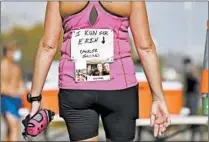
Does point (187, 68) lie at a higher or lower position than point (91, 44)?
lower

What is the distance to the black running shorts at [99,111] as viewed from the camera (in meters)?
2.54

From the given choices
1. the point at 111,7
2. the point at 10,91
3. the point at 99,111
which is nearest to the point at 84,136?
the point at 99,111

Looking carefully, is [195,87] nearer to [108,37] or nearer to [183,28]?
[183,28]

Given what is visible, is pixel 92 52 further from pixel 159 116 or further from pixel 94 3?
pixel 159 116

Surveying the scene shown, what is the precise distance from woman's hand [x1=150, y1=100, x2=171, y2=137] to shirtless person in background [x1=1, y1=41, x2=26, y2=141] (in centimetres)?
488

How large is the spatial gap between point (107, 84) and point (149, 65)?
21 centimetres

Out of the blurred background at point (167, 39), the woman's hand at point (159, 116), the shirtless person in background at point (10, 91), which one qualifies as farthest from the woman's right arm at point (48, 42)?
the blurred background at point (167, 39)

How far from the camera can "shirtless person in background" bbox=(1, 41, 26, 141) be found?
7.52m

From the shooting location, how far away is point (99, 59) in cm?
255

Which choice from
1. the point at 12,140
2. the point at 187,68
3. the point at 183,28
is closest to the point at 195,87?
the point at 187,68

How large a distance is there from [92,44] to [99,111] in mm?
318

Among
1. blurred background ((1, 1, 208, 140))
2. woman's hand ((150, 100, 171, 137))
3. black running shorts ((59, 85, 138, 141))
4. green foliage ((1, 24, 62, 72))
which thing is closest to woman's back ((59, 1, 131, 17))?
black running shorts ((59, 85, 138, 141))

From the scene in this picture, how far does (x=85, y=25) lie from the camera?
100 inches

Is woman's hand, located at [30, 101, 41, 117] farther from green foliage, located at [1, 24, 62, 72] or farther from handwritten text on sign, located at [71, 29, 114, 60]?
green foliage, located at [1, 24, 62, 72]
